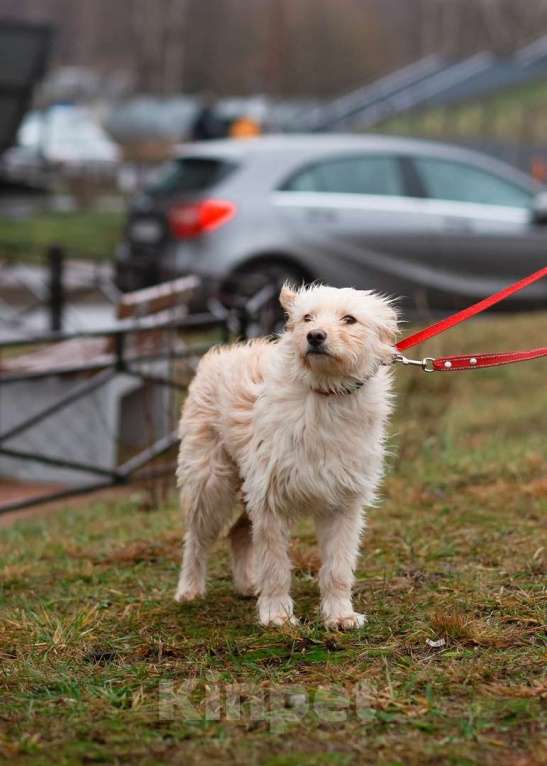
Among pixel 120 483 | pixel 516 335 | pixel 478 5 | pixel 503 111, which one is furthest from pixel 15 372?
pixel 478 5

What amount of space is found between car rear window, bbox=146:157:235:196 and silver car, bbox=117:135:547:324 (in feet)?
0.04

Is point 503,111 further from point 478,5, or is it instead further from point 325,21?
point 325,21

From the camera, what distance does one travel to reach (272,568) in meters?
4.44

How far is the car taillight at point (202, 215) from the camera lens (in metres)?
11.5

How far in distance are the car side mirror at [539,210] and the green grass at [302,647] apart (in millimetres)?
5850

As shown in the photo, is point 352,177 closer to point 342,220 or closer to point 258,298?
point 342,220

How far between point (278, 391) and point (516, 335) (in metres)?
7.25

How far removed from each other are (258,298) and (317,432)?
4892mm

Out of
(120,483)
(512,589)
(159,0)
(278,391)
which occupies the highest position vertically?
(159,0)

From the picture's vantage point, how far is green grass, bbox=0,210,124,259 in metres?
21.5

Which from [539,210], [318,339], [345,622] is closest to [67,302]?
[539,210]

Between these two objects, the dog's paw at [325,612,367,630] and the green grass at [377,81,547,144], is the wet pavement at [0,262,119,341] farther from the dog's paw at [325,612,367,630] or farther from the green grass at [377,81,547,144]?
the green grass at [377,81,547,144]

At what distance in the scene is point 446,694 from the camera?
369 centimetres

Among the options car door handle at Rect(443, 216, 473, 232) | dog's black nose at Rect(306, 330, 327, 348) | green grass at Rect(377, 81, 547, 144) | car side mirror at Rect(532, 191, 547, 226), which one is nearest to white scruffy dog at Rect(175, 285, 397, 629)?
dog's black nose at Rect(306, 330, 327, 348)
